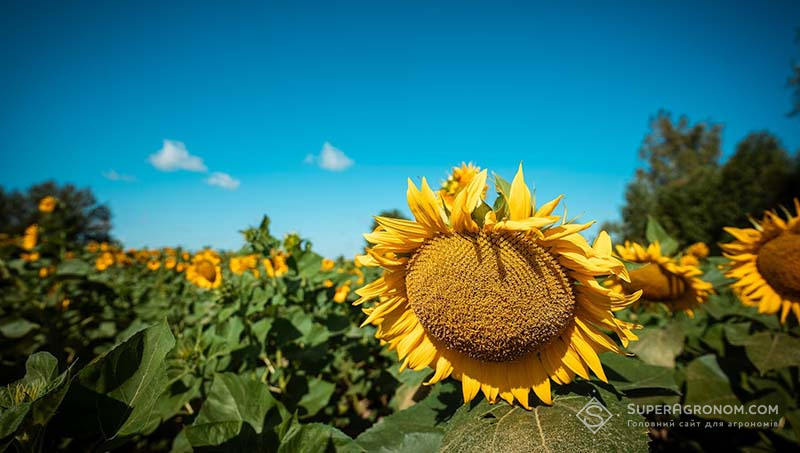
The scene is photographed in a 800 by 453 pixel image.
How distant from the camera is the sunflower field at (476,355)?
3.19 ft

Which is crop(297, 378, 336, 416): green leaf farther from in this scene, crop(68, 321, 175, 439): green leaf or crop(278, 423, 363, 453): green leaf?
crop(68, 321, 175, 439): green leaf

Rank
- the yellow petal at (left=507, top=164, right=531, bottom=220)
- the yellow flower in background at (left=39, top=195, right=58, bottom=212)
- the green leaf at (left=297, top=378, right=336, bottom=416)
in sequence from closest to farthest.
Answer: the yellow petal at (left=507, top=164, right=531, bottom=220) → the green leaf at (left=297, top=378, right=336, bottom=416) → the yellow flower in background at (left=39, top=195, right=58, bottom=212)

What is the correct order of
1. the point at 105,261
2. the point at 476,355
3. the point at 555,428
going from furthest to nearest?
the point at 105,261 → the point at 476,355 → the point at 555,428

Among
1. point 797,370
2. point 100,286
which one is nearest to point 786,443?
point 797,370

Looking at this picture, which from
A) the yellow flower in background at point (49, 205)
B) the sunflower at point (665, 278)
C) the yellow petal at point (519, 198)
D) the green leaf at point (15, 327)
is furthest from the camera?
the yellow flower in background at point (49, 205)

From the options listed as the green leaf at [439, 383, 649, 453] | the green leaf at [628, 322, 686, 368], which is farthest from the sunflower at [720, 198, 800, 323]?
the green leaf at [439, 383, 649, 453]

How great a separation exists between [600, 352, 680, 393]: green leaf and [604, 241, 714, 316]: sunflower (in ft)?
3.33

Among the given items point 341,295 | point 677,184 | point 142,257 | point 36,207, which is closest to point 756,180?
point 677,184

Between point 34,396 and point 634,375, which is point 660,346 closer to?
point 634,375

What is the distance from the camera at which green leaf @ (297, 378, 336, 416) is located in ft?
7.50

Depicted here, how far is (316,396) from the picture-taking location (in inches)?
94.3

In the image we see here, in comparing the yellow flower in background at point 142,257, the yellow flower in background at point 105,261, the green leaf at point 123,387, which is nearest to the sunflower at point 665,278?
the green leaf at point 123,387

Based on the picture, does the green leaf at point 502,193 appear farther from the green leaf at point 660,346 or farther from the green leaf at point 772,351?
the green leaf at point 772,351

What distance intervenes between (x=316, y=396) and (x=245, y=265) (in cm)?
250
